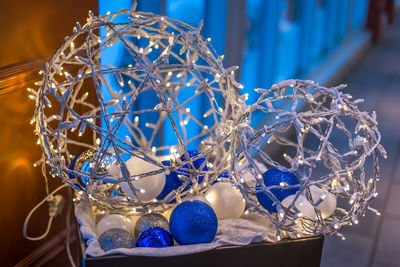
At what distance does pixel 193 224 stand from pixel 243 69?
156 cm


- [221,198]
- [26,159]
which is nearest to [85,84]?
[26,159]

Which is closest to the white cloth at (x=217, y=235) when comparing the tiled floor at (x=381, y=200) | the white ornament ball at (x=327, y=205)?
the white ornament ball at (x=327, y=205)

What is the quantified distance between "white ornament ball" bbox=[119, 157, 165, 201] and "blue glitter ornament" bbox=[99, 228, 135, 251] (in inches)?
3.2

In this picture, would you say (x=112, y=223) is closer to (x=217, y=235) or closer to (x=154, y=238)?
(x=154, y=238)

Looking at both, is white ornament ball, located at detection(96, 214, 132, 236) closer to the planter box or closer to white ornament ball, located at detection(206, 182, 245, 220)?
the planter box

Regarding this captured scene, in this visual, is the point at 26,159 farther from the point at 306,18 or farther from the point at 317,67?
the point at 317,67

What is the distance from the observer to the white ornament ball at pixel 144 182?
3.43 ft

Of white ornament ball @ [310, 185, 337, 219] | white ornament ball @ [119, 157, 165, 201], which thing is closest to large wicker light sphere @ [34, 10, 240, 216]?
white ornament ball @ [119, 157, 165, 201]

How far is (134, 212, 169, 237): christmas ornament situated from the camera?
1064mm

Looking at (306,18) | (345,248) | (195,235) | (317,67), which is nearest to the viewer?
(195,235)

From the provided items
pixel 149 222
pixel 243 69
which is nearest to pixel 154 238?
pixel 149 222

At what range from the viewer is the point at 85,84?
1.32 m

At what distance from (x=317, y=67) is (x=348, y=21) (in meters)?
1.12

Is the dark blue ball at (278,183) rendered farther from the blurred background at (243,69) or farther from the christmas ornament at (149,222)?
the blurred background at (243,69)
